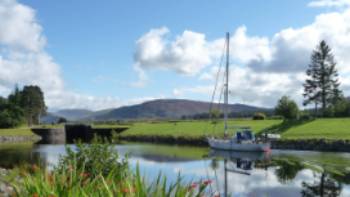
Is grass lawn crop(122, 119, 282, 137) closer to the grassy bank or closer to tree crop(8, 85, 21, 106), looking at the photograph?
the grassy bank

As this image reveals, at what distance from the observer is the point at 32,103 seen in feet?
418

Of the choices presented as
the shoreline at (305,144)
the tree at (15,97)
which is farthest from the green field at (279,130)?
the tree at (15,97)

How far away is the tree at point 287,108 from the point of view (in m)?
76.9

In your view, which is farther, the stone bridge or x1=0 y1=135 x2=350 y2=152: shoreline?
the stone bridge

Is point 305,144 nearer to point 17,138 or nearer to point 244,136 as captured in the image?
point 244,136

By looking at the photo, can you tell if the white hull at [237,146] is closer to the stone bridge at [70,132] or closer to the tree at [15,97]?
the stone bridge at [70,132]

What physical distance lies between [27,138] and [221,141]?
41547mm

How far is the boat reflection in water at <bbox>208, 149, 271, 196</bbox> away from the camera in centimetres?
3300

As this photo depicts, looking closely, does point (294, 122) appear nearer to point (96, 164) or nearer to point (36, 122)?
point (96, 164)

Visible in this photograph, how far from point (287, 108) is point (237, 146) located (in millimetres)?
30272

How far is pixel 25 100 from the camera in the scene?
124062 millimetres

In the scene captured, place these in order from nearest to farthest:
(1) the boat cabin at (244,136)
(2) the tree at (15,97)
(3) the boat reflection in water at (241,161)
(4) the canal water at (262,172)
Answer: (4) the canal water at (262,172) → (3) the boat reflection in water at (241,161) → (1) the boat cabin at (244,136) → (2) the tree at (15,97)

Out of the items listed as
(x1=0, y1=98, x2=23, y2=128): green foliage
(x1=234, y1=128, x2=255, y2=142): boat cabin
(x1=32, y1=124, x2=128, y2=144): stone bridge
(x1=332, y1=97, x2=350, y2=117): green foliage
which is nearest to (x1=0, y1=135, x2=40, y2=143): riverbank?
(x1=32, y1=124, x2=128, y2=144): stone bridge

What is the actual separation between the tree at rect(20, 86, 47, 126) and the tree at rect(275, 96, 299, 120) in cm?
7127
